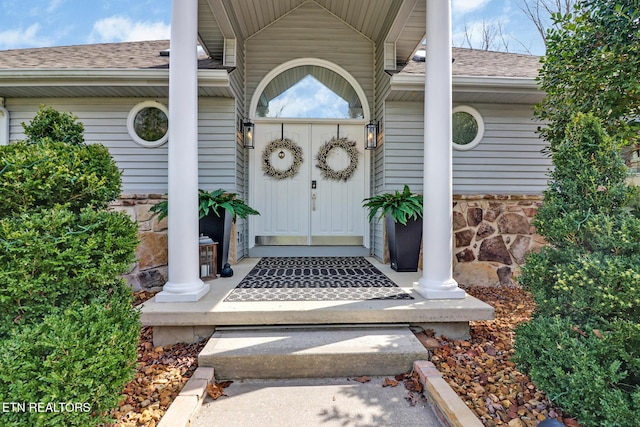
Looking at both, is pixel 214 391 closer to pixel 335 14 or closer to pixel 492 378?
pixel 492 378

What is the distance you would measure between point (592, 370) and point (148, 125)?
207 inches

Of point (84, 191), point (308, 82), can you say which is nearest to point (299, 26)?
point (308, 82)

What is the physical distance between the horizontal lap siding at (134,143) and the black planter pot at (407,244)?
2.31 metres

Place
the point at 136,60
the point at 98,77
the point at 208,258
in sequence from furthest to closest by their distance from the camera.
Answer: the point at 136,60, the point at 98,77, the point at 208,258

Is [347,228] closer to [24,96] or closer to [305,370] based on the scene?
[305,370]

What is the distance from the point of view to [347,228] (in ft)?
16.5

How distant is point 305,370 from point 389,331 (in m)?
0.72

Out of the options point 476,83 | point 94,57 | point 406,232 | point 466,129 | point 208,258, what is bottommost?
point 208,258

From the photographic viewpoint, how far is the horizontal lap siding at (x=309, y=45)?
493 cm

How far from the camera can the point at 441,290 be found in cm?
272

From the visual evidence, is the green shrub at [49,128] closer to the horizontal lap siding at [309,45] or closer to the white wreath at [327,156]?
the horizontal lap siding at [309,45]

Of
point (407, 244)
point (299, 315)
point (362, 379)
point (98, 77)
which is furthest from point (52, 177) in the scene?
point (98, 77)

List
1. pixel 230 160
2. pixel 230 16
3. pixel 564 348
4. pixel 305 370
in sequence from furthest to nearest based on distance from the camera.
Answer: pixel 230 160 < pixel 230 16 < pixel 305 370 < pixel 564 348

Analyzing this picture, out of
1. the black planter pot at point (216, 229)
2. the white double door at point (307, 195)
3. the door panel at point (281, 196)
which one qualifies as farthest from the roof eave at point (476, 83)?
the black planter pot at point (216, 229)
